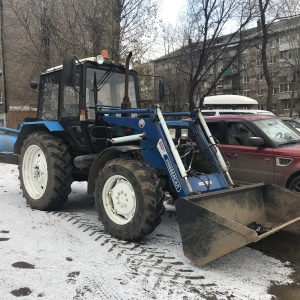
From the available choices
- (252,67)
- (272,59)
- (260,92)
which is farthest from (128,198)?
(260,92)

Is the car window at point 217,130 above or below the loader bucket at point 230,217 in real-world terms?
above

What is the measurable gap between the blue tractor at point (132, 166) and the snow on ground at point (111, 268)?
278 millimetres

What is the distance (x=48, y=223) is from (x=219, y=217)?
2.90 meters

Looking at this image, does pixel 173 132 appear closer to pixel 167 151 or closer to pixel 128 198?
pixel 167 151

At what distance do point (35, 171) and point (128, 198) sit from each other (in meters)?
2.55

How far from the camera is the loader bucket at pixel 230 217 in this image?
3.65 meters

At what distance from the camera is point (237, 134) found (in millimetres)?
7066

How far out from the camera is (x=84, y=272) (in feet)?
12.2

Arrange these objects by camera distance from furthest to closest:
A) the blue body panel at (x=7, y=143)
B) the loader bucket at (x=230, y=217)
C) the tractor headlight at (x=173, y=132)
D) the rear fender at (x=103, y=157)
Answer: the blue body panel at (x=7, y=143) < the tractor headlight at (x=173, y=132) < the rear fender at (x=103, y=157) < the loader bucket at (x=230, y=217)

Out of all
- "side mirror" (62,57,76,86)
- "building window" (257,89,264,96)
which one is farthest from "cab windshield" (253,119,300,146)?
"building window" (257,89,264,96)

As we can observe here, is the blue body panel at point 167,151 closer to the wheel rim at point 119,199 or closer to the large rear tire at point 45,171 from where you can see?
the wheel rim at point 119,199

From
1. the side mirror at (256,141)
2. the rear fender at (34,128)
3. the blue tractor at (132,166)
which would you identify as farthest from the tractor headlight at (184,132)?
the rear fender at (34,128)

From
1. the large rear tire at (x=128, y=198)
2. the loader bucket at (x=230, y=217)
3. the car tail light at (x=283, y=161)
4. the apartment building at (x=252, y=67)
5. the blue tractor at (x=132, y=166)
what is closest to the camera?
the loader bucket at (x=230, y=217)

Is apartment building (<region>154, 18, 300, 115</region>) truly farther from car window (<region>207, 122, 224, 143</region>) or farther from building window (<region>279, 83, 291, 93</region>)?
car window (<region>207, 122, 224, 143</region>)
